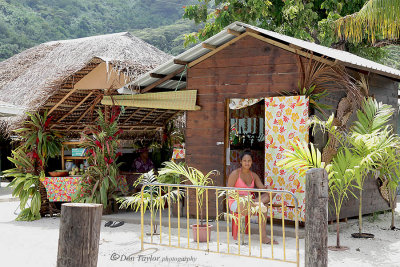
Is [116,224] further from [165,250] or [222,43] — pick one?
[222,43]

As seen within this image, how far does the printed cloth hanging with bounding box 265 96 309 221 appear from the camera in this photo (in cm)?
818

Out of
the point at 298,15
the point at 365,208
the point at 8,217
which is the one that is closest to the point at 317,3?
the point at 298,15

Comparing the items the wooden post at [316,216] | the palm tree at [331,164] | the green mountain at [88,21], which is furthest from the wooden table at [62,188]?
the green mountain at [88,21]

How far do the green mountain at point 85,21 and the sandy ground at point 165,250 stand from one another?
30052mm

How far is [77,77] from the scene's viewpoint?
33.7ft

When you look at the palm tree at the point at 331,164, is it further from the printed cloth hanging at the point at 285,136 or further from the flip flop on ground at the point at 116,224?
the flip flop on ground at the point at 116,224

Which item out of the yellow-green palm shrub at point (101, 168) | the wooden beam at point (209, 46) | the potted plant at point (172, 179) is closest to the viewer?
the wooden beam at point (209, 46)

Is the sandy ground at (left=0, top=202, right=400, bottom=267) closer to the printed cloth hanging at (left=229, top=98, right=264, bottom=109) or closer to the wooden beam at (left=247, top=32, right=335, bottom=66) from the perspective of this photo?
the printed cloth hanging at (left=229, top=98, right=264, bottom=109)

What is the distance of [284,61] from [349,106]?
135cm

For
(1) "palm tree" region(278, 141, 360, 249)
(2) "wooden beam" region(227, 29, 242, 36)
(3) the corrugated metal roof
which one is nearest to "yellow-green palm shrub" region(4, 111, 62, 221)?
(3) the corrugated metal roof

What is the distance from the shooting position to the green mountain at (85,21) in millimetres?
38594

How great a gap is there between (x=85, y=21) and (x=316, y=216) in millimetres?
41594

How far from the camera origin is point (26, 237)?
8.44 meters

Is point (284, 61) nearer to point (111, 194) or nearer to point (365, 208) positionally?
point (365, 208)
